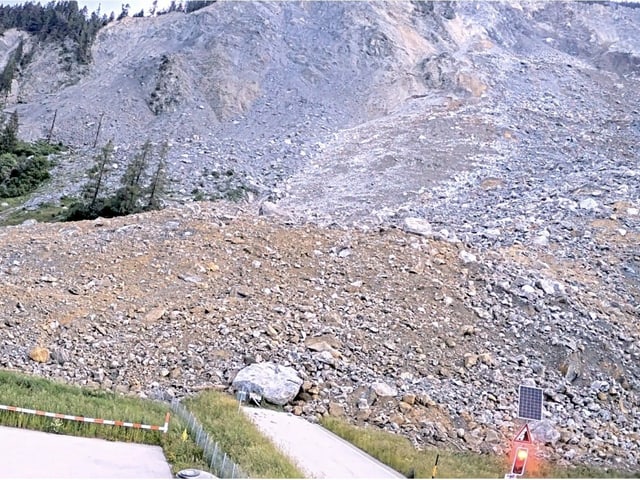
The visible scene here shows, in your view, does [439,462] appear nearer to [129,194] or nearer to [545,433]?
[545,433]

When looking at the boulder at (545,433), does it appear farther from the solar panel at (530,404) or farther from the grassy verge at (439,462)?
the solar panel at (530,404)

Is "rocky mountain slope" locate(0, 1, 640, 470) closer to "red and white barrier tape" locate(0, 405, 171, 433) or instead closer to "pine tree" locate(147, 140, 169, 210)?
"pine tree" locate(147, 140, 169, 210)

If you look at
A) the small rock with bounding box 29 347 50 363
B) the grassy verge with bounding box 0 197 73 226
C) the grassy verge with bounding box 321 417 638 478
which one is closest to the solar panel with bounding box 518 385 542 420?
the grassy verge with bounding box 321 417 638 478

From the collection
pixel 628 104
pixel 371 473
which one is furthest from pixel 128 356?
pixel 628 104

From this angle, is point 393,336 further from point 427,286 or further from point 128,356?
point 128,356

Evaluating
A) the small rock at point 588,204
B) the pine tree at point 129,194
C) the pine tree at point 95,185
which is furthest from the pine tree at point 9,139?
the small rock at point 588,204

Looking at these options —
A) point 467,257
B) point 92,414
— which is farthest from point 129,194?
point 92,414

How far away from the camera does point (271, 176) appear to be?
35.2 metres

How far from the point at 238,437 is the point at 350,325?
5647 millimetres

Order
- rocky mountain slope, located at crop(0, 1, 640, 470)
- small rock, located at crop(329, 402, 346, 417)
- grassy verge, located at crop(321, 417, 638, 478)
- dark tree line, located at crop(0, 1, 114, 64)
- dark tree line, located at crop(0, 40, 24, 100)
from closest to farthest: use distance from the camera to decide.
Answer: grassy verge, located at crop(321, 417, 638, 478) → small rock, located at crop(329, 402, 346, 417) → rocky mountain slope, located at crop(0, 1, 640, 470) → dark tree line, located at crop(0, 40, 24, 100) → dark tree line, located at crop(0, 1, 114, 64)

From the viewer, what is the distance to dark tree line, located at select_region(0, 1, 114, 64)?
6512 centimetres

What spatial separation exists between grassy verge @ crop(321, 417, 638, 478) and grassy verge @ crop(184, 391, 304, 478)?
2.04 meters

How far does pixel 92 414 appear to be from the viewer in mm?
10953

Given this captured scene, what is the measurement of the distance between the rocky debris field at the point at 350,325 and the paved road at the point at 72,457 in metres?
3.02
